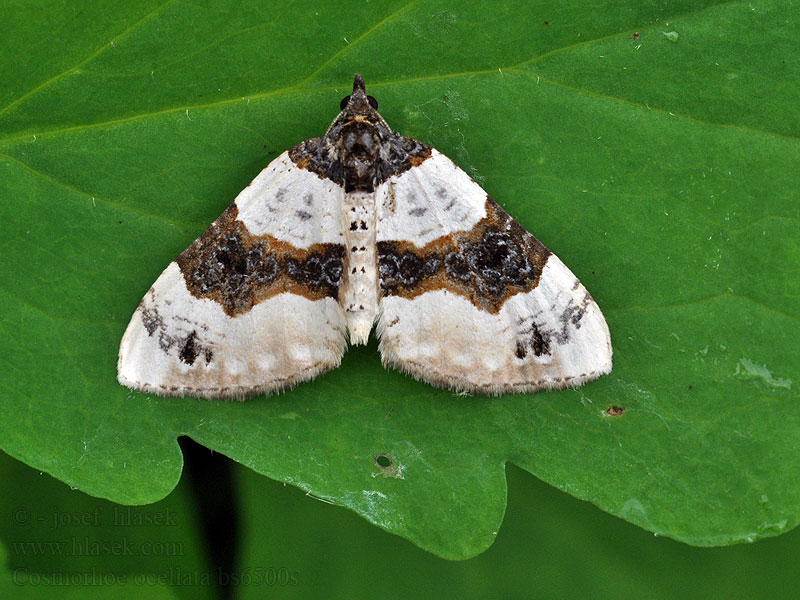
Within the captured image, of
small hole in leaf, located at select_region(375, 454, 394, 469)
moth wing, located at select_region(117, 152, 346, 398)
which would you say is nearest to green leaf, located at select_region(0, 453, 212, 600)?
moth wing, located at select_region(117, 152, 346, 398)

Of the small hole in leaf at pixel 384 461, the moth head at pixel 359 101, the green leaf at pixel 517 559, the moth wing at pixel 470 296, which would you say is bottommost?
the green leaf at pixel 517 559

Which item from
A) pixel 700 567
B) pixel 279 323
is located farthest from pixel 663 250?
pixel 279 323

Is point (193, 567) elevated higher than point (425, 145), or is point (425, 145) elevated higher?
point (425, 145)

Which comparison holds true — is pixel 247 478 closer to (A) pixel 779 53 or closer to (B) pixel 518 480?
(B) pixel 518 480

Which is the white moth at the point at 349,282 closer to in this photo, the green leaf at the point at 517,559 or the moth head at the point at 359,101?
the moth head at the point at 359,101

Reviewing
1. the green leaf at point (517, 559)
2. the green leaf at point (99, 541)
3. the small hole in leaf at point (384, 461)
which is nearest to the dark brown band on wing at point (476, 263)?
the small hole in leaf at point (384, 461)

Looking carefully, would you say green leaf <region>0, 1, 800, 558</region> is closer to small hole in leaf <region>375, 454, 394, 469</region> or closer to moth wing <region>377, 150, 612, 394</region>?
small hole in leaf <region>375, 454, 394, 469</region>
